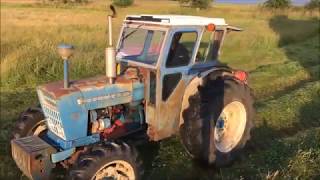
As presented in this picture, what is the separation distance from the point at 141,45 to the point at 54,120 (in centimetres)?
165

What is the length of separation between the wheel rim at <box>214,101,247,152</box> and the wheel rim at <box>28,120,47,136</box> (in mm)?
2455

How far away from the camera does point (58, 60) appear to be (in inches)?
504

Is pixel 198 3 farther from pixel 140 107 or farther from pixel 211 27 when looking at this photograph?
pixel 140 107

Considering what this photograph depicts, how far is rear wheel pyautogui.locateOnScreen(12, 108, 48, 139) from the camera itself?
6285 mm

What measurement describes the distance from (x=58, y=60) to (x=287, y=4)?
36.7 m

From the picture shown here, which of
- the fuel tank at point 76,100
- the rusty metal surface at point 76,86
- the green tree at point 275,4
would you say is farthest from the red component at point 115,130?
the green tree at point 275,4

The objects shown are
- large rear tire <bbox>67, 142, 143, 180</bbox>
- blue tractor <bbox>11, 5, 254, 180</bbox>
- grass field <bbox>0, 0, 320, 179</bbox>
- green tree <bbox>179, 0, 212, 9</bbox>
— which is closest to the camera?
large rear tire <bbox>67, 142, 143, 180</bbox>

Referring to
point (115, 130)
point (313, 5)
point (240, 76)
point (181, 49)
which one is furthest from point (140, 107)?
point (313, 5)

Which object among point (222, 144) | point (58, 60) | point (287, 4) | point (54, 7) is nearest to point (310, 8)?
point (287, 4)

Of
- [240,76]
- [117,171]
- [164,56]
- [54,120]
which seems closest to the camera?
[117,171]

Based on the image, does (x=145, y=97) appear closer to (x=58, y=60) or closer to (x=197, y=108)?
(x=197, y=108)

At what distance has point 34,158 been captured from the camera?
539 centimetres

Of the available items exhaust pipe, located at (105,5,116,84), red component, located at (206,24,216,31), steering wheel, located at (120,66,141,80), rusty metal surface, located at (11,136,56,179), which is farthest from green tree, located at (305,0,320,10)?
rusty metal surface, located at (11,136,56,179)

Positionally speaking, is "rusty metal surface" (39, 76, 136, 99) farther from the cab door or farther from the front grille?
the cab door
